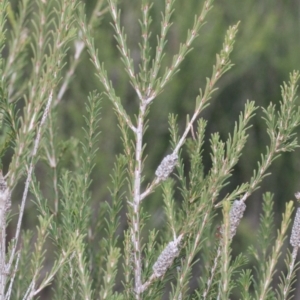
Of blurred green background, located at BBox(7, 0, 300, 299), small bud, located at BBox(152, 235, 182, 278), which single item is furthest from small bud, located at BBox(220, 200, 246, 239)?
blurred green background, located at BBox(7, 0, 300, 299)

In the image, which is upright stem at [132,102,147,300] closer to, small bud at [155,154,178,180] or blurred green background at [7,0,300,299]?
small bud at [155,154,178,180]

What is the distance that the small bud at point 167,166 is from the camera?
103cm

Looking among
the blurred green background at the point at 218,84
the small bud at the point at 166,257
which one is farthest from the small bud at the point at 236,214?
the blurred green background at the point at 218,84

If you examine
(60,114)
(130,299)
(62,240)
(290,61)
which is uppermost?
(290,61)

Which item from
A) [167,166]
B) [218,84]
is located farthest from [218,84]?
[167,166]

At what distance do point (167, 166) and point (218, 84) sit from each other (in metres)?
1.86

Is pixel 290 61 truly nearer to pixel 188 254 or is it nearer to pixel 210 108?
pixel 210 108

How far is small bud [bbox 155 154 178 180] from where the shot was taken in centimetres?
103

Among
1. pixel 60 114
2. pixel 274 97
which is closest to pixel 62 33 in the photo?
pixel 60 114

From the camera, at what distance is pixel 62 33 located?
94 centimetres

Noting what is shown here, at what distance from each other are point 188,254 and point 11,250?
360 mm

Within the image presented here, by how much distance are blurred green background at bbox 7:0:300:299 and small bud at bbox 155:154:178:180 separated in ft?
4.71

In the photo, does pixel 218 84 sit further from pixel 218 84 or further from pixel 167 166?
pixel 167 166

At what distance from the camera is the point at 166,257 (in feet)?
3.27
